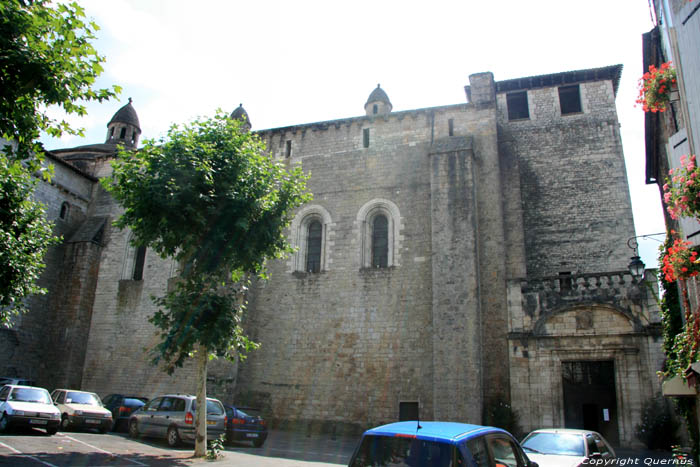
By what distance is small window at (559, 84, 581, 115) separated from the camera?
65.4 ft

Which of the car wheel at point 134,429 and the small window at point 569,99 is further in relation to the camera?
the small window at point 569,99

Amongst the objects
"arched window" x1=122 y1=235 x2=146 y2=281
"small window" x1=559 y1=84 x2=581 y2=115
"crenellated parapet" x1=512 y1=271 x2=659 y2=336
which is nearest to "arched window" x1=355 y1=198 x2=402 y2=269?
"crenellated parapet" x1=512 y1=271 x2=659 y2=336

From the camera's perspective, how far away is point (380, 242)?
61.5ft

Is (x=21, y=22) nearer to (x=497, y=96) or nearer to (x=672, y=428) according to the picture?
(x=672, y=428)

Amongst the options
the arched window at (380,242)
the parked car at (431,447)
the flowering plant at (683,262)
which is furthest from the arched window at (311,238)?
the parked car at (431,447)

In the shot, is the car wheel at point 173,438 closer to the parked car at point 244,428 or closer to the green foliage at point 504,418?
the parked car at point 244,428

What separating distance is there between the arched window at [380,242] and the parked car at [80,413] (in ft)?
30.9

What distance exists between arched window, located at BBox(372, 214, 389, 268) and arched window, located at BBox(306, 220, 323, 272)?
203 cm

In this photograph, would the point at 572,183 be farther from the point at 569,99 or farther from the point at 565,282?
the point at 565,282

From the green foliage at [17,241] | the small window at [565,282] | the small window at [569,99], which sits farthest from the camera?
the small window at [569,99]

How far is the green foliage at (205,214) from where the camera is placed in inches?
432

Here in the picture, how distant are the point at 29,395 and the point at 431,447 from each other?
11.2 metres

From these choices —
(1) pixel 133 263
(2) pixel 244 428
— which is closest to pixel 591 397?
(2) pixel 244 428

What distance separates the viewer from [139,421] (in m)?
13.0
